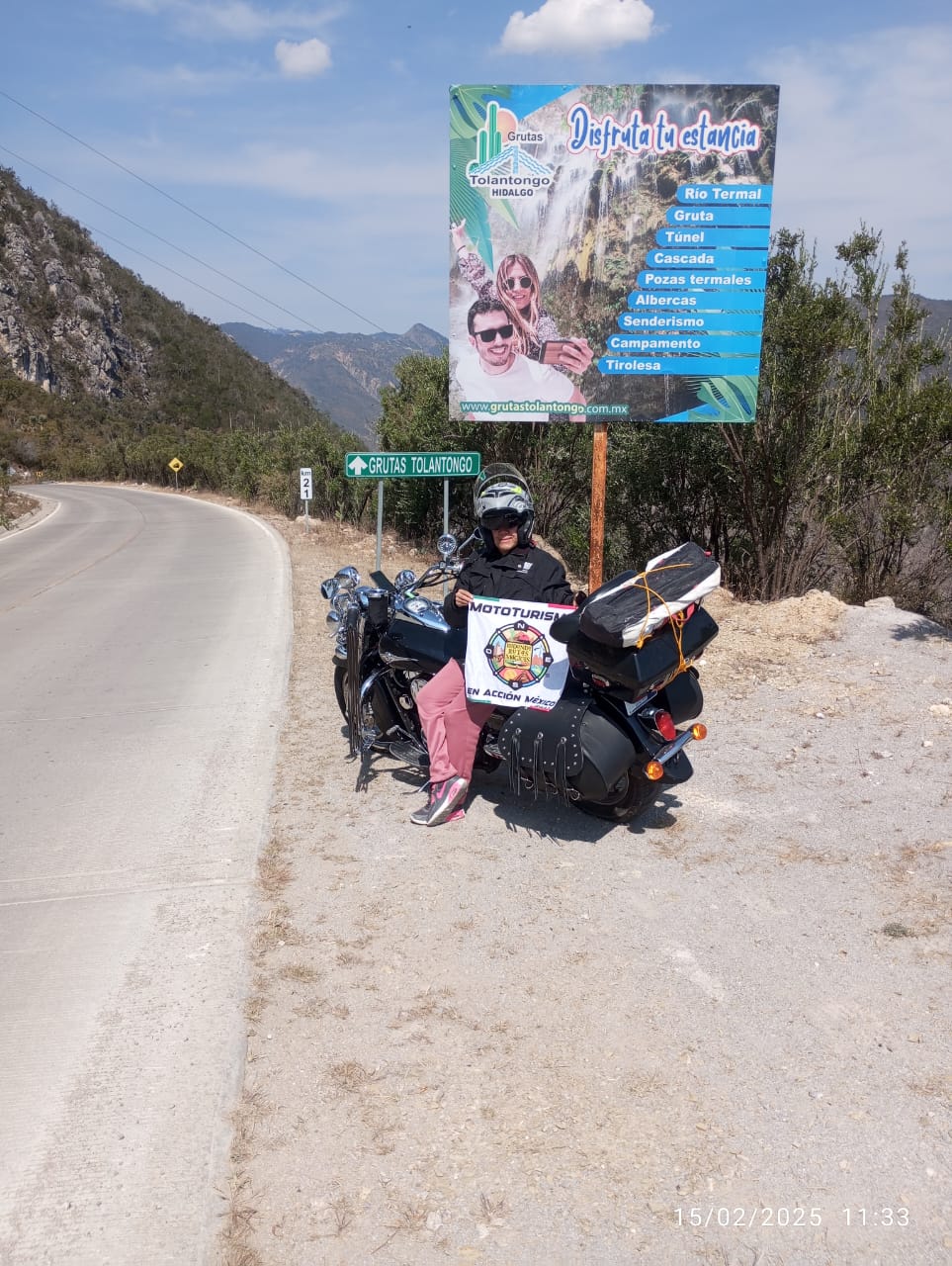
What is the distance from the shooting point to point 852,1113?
8.84 ft

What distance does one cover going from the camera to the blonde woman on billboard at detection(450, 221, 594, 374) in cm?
900

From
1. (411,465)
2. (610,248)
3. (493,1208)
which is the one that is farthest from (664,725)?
(610,248)

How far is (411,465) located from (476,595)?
178 inches

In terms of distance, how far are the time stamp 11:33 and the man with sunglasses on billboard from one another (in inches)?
305

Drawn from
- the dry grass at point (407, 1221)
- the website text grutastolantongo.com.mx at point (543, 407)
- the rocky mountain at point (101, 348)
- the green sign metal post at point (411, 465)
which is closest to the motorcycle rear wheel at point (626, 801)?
the dry grass at point (407, 1221)

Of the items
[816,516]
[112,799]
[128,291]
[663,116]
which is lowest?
[112,799]

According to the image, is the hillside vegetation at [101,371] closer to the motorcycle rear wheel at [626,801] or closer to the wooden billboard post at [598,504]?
the wooden billboard post at [598,504]

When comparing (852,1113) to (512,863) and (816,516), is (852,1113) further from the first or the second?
(816,516)

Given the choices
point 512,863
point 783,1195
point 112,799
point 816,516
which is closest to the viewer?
point 783,1195

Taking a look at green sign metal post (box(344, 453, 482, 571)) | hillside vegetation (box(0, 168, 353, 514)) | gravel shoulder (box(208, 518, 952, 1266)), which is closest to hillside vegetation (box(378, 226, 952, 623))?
green sign metal post (box(344, 453, 482, 571))

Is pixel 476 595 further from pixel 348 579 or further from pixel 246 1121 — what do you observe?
pixel 246 1121

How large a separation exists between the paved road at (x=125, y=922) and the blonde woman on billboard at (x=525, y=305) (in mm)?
3859

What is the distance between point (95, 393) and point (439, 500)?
82.0 meters

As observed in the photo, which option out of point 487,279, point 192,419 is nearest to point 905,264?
point 487,279
